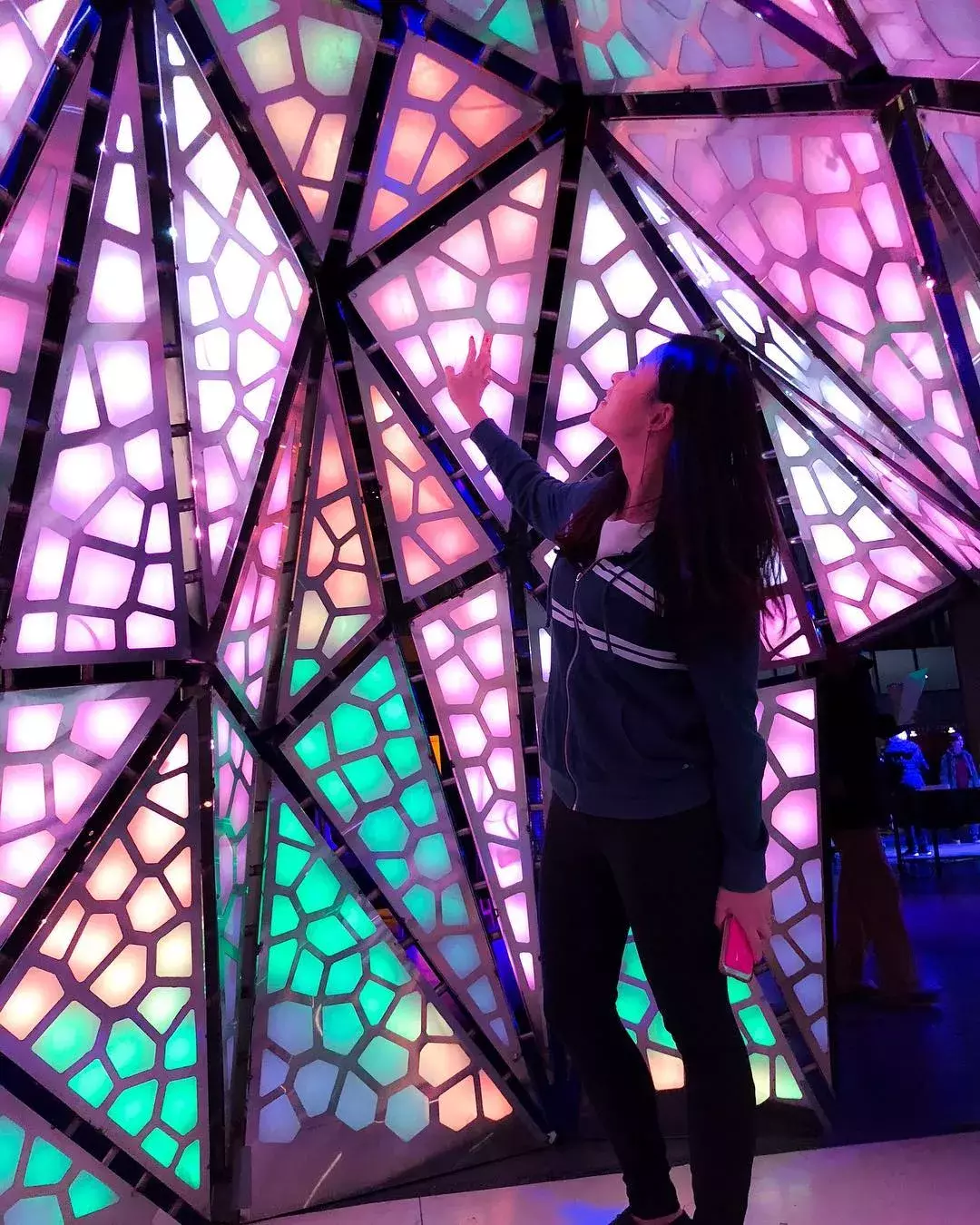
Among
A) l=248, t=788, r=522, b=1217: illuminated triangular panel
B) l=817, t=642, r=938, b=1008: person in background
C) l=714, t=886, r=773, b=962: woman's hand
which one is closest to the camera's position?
l=714, t=886, r=773, b=962: woman's hand

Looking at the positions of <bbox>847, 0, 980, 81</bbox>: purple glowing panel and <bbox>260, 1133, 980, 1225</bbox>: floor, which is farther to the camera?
<bbox>260, 1133, 980, 1225</bbox>: floor

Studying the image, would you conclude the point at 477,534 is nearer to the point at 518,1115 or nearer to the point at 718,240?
the point at 718,240

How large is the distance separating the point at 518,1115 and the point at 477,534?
183cm

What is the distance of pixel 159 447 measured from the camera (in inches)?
98.7

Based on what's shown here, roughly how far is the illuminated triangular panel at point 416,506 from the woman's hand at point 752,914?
1537 millimetres

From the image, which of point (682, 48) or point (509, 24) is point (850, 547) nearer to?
point (682, 48)

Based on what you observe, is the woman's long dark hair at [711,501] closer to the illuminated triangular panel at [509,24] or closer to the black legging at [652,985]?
the black legging at [652,985]

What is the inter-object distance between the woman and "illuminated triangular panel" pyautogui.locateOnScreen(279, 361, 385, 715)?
1074mm

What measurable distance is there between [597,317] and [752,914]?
1950mm

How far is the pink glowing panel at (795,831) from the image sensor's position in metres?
3.25

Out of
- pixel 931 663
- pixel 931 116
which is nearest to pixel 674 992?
pixel 931 116

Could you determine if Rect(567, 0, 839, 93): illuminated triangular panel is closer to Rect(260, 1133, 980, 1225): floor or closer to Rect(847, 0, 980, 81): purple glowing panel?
Rect(847, 0, 980, 81): purple glowing panel

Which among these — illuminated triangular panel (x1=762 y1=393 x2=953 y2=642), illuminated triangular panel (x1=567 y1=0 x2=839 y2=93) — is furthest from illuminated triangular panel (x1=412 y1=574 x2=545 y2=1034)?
illuminated triangular panel (x1=567 y1=0 x2=839 y2=93)

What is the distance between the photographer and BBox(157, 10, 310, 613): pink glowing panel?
2.49 m
